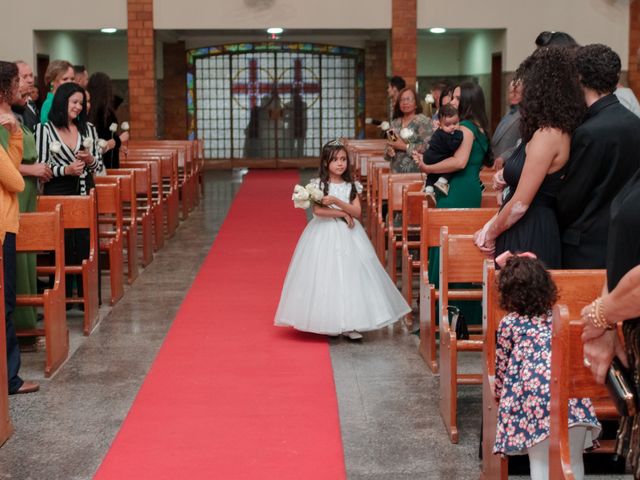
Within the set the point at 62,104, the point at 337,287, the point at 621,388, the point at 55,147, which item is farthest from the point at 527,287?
the point at 62,104

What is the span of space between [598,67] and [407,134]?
16.0ft

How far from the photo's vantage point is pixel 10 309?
19.2ft

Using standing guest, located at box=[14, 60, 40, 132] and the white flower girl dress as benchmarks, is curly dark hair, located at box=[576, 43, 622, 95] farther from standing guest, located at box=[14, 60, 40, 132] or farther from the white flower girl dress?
standing guest, located at box=[14, 60, 40, 132]

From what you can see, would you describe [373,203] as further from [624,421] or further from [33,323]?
[624,421]

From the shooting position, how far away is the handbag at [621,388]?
8.86 feet

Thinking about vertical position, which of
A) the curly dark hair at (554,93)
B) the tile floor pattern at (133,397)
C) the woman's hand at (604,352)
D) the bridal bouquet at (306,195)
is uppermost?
the curly dark hair at (554,93)

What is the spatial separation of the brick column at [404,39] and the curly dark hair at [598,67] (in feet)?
40.1

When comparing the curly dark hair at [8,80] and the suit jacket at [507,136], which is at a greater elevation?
the curly dark hair at [8,80]

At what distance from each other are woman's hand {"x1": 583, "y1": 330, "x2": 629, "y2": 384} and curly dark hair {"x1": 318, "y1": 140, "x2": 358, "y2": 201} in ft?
14.1

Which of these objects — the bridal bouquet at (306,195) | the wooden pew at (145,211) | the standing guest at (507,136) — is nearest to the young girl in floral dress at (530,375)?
the bridal bouquet at (306,195)

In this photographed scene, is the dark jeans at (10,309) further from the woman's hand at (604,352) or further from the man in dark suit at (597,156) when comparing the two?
the woman's hand at (604,352)

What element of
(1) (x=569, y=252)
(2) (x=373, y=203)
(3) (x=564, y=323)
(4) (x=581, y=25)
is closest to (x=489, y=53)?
(4) (x=581, y=25)

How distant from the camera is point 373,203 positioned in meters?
10.3

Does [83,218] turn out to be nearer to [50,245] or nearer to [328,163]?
[50,245]
